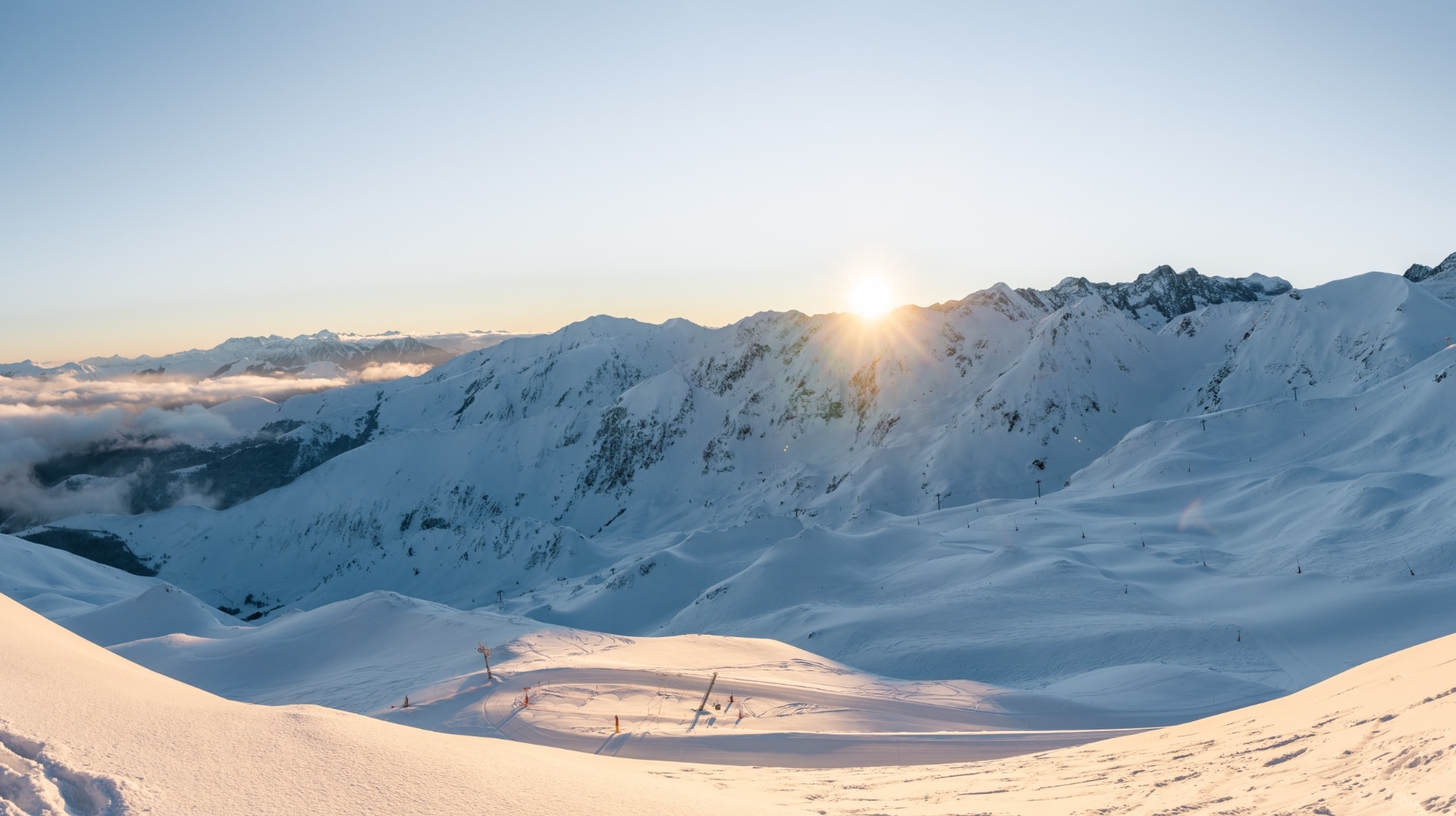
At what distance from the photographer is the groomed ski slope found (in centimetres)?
611

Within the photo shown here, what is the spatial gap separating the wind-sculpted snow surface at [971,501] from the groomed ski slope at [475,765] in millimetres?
14779

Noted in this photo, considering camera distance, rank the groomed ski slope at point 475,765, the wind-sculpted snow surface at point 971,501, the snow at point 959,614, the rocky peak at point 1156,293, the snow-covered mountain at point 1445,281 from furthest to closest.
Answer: the rocky peak at point 1156,293 < the snow-covered mountain at point 1445,281 < the wind-sculpted snow surface at point 971,501 < the snow at point 959,614 < the groomed ski slope at point 475,765

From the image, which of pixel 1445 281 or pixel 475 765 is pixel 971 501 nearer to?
pixel 1445 281

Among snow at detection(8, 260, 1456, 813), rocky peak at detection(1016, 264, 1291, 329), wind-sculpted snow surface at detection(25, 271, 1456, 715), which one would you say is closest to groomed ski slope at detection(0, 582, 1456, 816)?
snow at detection(8, 260, 1456, 813)

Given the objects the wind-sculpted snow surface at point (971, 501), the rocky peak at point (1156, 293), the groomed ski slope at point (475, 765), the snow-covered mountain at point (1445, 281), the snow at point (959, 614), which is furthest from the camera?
the rocky peak at point (1156, 293)

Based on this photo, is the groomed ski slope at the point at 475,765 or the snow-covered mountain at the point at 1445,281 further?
the snow-covered mountain at the point at 1445,281

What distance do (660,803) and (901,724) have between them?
13.5m

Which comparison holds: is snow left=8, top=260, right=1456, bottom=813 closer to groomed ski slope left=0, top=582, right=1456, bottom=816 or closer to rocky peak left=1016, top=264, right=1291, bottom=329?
groomed ski slope left=0, top=582, right=1456, bottom=816

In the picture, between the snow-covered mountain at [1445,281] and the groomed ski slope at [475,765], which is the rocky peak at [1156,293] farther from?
the groomed ski slope at [475,765]

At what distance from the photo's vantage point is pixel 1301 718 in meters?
9.24

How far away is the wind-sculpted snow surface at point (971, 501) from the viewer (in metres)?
29.9

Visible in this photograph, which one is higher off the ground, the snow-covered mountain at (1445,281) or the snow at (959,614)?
the snow-covered mountain at (1445,281)

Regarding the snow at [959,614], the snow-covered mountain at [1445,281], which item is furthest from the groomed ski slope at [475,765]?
the snow-covered mountain at [1445,281]

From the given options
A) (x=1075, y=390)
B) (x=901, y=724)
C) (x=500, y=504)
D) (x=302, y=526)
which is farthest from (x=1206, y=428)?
(x=302, y=526)
